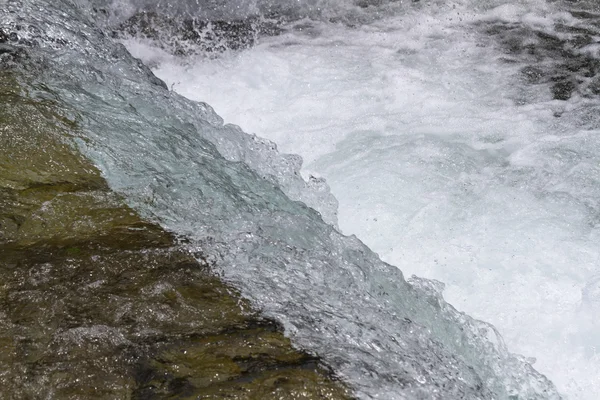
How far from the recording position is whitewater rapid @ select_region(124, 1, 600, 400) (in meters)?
3.33

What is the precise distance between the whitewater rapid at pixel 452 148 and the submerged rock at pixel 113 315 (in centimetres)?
139

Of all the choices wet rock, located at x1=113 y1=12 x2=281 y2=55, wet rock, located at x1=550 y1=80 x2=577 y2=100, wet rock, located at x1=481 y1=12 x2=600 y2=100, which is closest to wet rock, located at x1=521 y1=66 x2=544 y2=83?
wet rock, located at x1=481 y1=12 x2=600 y2=100

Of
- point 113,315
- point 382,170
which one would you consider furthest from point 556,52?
point 113,315

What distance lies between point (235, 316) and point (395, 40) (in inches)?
148

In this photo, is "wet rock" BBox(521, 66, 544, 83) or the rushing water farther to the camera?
"wet rock" BBox(521, 66, 544, 83)

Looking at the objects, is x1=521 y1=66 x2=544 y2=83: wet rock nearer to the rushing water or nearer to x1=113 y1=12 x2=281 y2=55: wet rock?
the rushing water

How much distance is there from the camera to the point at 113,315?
220 centimetres

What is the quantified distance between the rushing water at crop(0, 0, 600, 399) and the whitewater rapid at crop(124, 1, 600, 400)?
0.04 ft

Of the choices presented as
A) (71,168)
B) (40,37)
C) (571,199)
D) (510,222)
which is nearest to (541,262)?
(510,222)

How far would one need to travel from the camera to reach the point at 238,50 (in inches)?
218

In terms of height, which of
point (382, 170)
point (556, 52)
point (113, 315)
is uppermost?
point (113, 315)

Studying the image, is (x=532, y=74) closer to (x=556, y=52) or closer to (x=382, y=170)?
(x=556, y=52)

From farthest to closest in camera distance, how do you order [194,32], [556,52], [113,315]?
[194,32]
[556,52]
[113,315]

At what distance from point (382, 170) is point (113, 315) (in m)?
2.19
